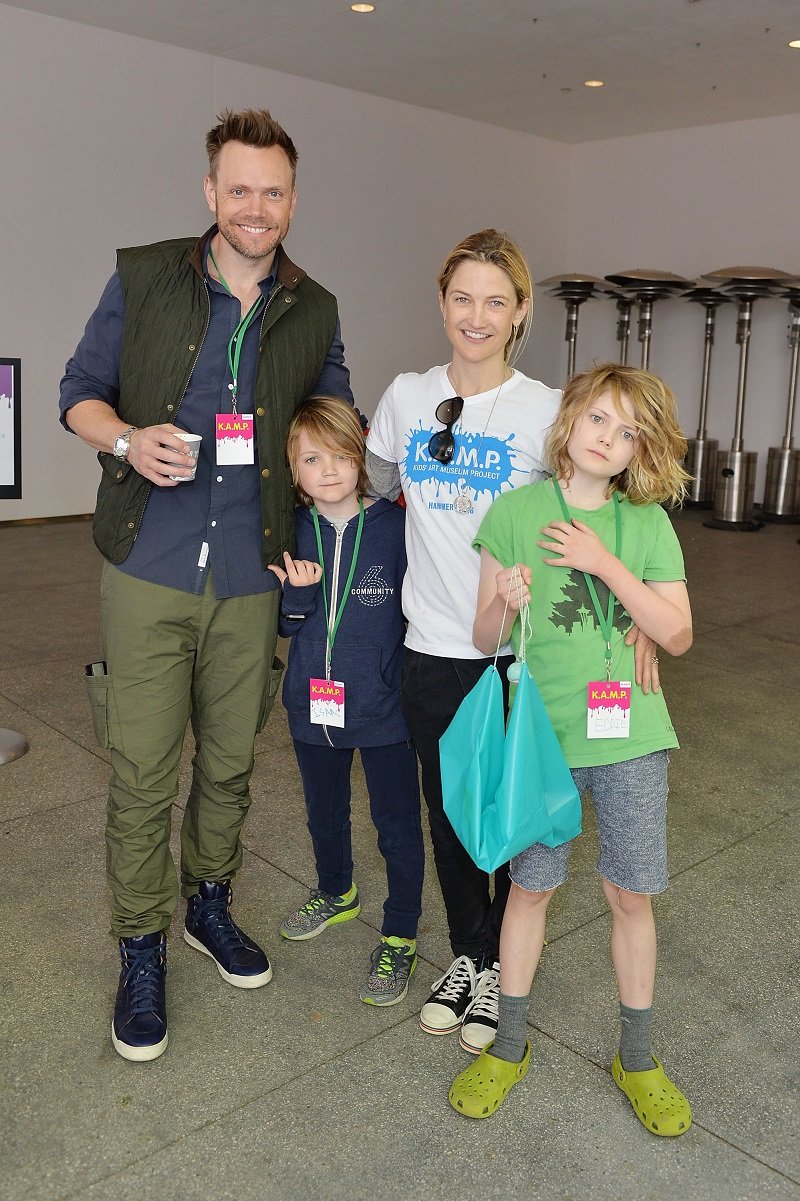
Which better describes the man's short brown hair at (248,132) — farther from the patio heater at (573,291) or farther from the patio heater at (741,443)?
the patio heater at (573,291)

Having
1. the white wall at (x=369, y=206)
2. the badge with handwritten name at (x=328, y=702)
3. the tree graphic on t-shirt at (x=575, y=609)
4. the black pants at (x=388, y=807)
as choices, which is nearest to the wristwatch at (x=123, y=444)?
the badge with handwritten name at (x=328, y=702)

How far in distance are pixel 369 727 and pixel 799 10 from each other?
712 cm

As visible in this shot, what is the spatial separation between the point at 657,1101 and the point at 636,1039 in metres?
0.10

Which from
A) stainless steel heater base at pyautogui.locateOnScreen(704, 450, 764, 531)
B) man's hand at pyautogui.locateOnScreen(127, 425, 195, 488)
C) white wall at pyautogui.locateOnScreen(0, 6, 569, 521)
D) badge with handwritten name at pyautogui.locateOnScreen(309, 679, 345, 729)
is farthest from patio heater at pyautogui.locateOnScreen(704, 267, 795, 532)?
man's hand at pyautogui.locateOnScreen(127, 425, 195, 488)

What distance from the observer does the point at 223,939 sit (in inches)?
90.5

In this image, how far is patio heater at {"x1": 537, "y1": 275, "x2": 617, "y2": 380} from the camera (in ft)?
34.1

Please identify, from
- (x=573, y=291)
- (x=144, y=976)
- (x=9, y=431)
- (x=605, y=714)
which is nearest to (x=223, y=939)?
(x=144, y=976)

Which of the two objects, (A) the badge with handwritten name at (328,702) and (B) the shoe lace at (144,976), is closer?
(B) the shoe lace at (144,976)

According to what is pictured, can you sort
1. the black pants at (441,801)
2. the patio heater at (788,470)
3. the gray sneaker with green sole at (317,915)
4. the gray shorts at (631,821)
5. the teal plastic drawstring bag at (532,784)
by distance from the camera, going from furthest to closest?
the patio heater at (788,470) → the gray sneaker with green sole at (317,915) → the black pants at (441,801) → the gray shorts at (631,821) → the teal plastic drawstring bag at (532,784)

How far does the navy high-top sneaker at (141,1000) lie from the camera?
199 centimetres

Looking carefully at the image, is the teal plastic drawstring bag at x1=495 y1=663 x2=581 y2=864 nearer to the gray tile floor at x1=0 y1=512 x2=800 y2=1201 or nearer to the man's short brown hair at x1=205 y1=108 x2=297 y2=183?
the gray tile floor at x1=0 y1=512 x2=800 y2=1201

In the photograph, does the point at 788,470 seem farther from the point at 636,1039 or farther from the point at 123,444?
the point at 123,444

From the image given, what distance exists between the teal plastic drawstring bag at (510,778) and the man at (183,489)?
604mm

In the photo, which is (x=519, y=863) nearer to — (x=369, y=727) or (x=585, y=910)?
→ (x=369, y=727)
